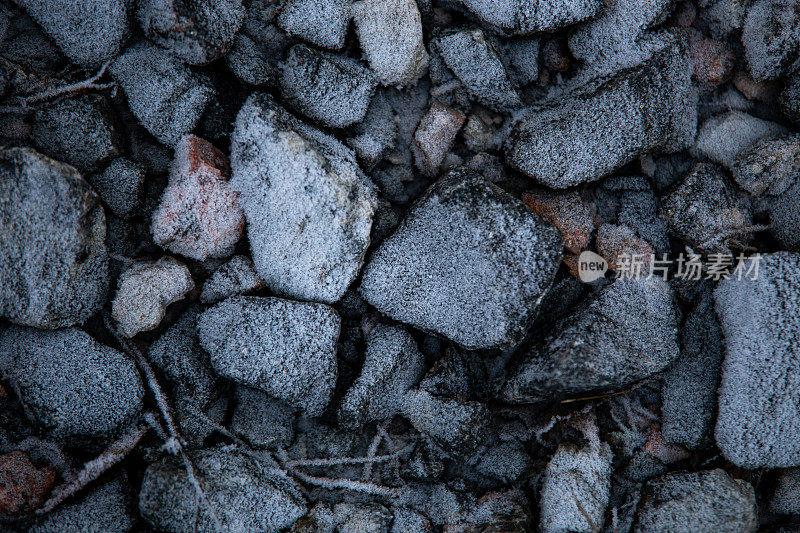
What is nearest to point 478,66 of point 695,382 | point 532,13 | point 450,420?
point 532,13

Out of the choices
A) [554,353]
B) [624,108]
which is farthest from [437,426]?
[624,108]

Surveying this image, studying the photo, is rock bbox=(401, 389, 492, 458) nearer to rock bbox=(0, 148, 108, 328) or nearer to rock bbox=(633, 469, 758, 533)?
rock bbox=(633, 469, 758, 533)

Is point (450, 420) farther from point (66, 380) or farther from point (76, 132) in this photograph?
point (76, 132)

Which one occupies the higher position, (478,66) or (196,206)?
(478,66)

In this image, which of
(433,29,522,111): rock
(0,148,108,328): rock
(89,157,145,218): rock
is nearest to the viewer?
(0,148,108,328): rock

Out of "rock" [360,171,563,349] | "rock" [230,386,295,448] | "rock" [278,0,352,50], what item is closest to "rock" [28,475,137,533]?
"rock" [230,386,295,448]
